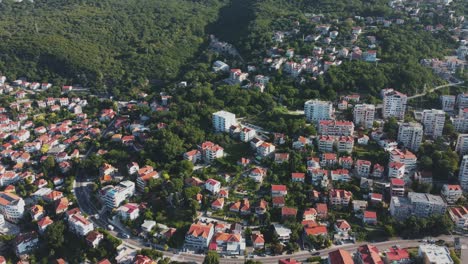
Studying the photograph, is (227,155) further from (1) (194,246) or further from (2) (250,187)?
(1) (194,246)

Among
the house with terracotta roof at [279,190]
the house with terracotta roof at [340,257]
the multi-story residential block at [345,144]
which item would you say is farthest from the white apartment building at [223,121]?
the house with terracotta roof at [340,257]

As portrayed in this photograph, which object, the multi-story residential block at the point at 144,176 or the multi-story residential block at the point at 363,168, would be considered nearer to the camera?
the multi-story residential block at the point at 144,176

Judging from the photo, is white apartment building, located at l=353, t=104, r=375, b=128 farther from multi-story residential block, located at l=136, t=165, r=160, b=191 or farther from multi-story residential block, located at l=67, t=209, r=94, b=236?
multi-story residential block, located at l=67, t=209, r=94, b=236

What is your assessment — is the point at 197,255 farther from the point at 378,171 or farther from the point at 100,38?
the point at 100,38

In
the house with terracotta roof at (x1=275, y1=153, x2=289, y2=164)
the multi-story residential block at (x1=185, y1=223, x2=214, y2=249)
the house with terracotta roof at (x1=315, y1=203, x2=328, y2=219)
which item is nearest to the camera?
the multi-story residential block at (x1=185, y1=223, x2=214, y2=249)

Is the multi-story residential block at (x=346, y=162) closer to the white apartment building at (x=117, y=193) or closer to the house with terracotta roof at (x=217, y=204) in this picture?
the house with terracotta roof at (x=217, y=204)

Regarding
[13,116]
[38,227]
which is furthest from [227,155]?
[13,116]

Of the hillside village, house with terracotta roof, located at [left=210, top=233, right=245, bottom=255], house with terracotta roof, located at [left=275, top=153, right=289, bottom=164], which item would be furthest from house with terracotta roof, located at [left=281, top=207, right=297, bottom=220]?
house with terracotta roof, located at [left=275, top=153, right=289, bottom=164]
